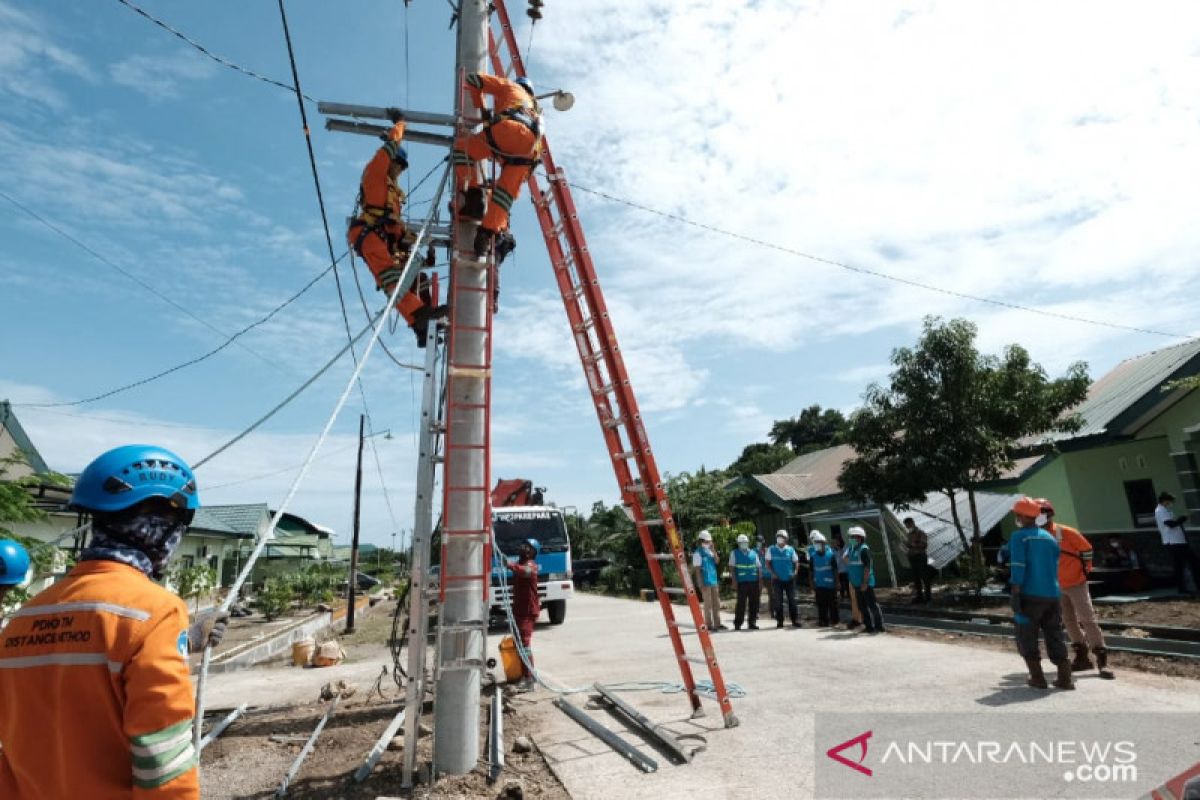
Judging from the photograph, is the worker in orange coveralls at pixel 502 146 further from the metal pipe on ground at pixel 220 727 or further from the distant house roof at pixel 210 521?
the distant house roof at pixel 210 521

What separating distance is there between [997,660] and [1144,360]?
16.7 metres

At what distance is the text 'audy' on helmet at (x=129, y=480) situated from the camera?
2211 millimetres

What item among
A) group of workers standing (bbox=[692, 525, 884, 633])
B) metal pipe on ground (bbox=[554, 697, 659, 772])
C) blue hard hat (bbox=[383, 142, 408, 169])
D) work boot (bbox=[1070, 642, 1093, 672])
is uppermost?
blue hard hat (bbox=[383, 142, 408, 169])

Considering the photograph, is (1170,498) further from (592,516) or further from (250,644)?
(592,516)

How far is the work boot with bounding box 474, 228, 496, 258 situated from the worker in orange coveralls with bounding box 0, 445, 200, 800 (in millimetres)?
4339

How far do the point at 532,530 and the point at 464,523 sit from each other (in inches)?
430

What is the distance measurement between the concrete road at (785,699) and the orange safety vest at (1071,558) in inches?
41.8

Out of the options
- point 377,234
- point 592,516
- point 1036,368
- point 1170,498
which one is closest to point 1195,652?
point 1170,498

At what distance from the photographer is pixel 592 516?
137ft

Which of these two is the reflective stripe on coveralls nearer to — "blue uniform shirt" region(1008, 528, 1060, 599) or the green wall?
"blue uniform shirt" region(1008, 528, 1060, 599)

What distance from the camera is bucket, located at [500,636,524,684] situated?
8617mm

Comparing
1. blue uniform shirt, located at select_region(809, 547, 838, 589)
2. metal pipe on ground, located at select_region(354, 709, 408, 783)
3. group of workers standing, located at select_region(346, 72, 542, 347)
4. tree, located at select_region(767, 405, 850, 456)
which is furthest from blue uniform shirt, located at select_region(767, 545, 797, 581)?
tree, located at select_region(767, 405, 850, 456)

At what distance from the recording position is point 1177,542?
1288 cm

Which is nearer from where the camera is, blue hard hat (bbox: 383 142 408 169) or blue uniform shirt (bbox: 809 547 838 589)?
blue hard hat (bbox: 383 142 408 169)
